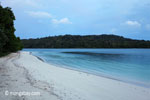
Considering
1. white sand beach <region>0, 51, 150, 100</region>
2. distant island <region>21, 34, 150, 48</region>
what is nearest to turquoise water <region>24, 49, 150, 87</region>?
white sand beach <region>0, 51, 150, 100</region>

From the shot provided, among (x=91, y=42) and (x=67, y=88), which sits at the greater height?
(x=91, y=42)

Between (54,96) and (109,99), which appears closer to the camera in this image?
(54,96)

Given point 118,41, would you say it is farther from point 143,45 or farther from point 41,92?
point 41,92

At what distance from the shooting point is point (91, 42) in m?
120

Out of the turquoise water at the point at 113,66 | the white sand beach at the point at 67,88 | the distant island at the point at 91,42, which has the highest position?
the distant island at the point at 91,42

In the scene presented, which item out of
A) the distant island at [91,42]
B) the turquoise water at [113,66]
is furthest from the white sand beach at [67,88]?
the distant island at [91,42]

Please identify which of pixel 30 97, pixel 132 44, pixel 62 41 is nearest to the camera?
pixel 30 97

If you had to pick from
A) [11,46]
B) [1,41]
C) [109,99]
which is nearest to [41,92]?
[109,99]

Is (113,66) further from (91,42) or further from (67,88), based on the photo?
(91,42)

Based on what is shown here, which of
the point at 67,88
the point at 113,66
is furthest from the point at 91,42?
the point at 67,88

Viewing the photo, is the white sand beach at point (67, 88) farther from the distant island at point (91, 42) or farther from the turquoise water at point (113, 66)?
the distant island at point (91, 42)

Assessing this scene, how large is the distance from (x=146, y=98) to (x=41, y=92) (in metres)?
4.09

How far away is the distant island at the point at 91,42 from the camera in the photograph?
111250mm

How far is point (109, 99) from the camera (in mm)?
4145
